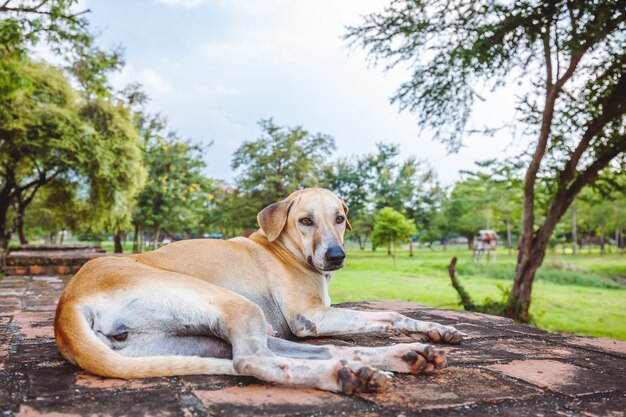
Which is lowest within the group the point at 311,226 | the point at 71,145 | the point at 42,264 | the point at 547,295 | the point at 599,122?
the point at 547,295

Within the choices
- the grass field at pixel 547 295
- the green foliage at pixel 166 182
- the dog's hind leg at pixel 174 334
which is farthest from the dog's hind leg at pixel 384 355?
the green foliage at pixel 166 182

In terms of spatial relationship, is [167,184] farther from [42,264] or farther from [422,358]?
[422,358]

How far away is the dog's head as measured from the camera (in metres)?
3.19

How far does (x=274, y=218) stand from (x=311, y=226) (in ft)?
1.00

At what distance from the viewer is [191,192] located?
26312 mm

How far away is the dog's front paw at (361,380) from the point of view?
1997mm

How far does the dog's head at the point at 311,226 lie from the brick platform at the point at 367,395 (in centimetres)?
96

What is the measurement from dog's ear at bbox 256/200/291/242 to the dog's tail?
1.33 m

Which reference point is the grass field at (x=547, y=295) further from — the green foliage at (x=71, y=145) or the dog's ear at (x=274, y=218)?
the green foliage at (x=71, y=145)

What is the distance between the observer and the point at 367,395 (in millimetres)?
1999

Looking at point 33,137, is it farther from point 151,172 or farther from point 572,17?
point 572,17

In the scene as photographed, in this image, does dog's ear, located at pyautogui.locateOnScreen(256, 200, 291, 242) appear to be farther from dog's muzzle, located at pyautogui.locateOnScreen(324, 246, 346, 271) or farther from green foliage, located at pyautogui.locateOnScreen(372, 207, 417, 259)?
green foliage, located at pyautogui.locateOnScreen(372, 207, 417, 259)

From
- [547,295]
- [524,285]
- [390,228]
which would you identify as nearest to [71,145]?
[524,285]

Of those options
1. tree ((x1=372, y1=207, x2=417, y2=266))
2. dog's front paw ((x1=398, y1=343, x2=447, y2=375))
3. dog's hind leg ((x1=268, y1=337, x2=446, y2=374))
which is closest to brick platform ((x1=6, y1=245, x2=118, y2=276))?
dog's hind leg ((x1=268, y1=337, x2=446, y2=374))
